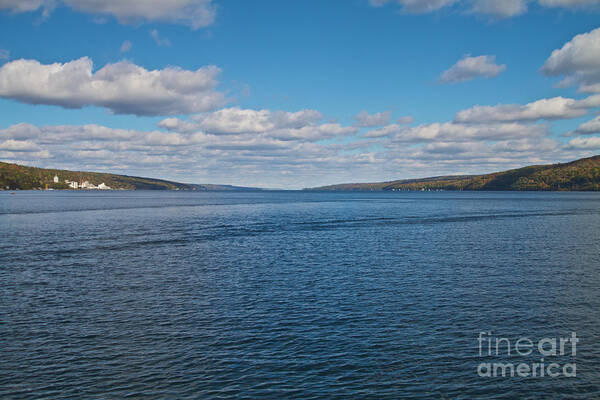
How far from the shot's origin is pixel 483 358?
23.0 m

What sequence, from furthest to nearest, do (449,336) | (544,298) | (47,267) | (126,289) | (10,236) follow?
1. (10,236)
2. (47,267)
3. (126,289)
4. (544,298)
5. (449,336)

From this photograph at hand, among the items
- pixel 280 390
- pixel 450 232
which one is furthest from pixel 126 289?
Result: pixel 450 232

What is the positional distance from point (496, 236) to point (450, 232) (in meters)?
9.19

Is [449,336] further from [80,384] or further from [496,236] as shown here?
[496,236]

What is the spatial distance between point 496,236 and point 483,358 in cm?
6049

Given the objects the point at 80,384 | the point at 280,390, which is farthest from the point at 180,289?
the point at 280,390

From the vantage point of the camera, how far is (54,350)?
2320 centimetres

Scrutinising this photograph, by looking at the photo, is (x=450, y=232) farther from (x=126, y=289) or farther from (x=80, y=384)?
(x=80, y=384)

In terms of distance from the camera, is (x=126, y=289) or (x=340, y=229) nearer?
(x=126, y=289)

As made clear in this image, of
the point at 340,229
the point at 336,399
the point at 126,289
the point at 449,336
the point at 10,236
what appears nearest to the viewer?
the point at 336,399

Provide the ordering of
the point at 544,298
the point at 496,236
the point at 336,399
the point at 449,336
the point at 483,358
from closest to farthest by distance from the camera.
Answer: the point at 336,399 < the point at 483,358 < the point at 449,336 < the point at 544,298 < the point at 496,236

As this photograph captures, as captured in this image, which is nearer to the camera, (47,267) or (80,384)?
(80,384)

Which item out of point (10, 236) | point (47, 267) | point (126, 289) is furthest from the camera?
point (10, 236)

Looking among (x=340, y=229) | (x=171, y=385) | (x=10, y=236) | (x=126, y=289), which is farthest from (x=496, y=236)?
(x=10, y=236)
